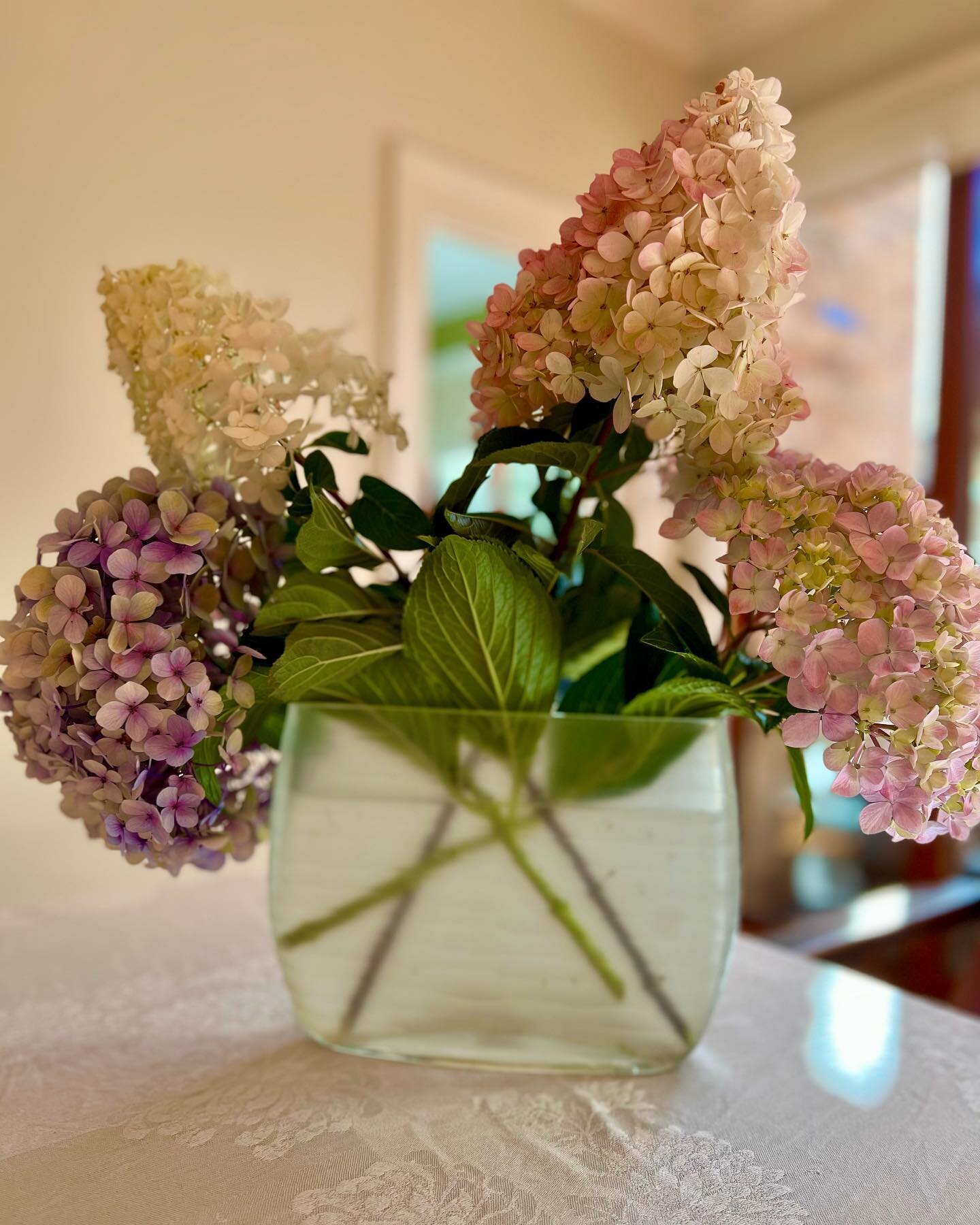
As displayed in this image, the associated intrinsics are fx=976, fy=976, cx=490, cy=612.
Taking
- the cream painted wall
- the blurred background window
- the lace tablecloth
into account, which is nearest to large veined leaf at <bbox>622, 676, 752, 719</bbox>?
the lace tablecloth

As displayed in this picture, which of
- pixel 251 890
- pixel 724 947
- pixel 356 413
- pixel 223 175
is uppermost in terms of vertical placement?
pixel 223 175

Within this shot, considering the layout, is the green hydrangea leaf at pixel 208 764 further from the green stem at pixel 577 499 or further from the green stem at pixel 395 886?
the green stem at pixel 577 499

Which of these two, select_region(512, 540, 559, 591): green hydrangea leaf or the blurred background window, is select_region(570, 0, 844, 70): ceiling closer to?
the blurred background window

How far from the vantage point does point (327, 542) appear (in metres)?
0.52

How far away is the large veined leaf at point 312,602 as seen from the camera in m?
0.52

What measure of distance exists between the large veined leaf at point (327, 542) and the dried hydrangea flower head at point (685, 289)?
0.12 meters

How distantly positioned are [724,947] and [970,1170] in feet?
0.49

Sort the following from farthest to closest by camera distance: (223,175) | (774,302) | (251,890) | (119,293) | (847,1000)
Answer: (223,175) → (251,890) → (847,1000) → (119,293) → (774,302)

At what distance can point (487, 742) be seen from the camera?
1.70 feet

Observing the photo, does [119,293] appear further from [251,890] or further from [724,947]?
[251,890]

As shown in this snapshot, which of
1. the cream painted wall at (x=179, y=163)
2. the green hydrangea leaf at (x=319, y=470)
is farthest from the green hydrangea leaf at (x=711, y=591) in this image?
the cream painted wall at (x=179, y=163)

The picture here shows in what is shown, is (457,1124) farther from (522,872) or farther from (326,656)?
(326,656)

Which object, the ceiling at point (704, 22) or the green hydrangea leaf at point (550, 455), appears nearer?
the green hydrangea leaf at point (550, 455)

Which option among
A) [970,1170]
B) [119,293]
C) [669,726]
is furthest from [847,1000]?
[119,293]
